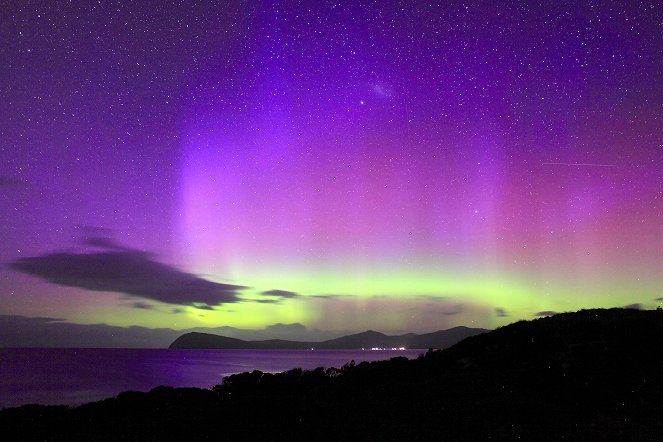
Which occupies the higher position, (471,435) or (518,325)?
(518,325)

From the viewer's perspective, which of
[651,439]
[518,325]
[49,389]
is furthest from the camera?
[49,389]

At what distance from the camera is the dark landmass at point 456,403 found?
15680 mm

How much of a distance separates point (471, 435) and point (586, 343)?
13633mm

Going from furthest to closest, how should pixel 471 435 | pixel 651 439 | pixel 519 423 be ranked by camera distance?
pixel 519 423
pixel 471 435
pixel 651 439

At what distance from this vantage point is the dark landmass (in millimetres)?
15680

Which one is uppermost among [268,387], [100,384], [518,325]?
[518,325]

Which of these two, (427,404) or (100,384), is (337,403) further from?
(100,384)

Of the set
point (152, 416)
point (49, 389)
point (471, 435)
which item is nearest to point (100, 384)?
point (49, 389)

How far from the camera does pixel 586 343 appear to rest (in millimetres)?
24922

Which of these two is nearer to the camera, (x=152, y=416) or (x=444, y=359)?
(x=152, y=416)

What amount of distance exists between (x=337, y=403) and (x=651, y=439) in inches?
464

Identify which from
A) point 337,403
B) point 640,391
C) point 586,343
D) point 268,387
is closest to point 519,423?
point 640,391

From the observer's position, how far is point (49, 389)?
73.3 meters

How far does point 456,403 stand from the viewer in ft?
61.0
